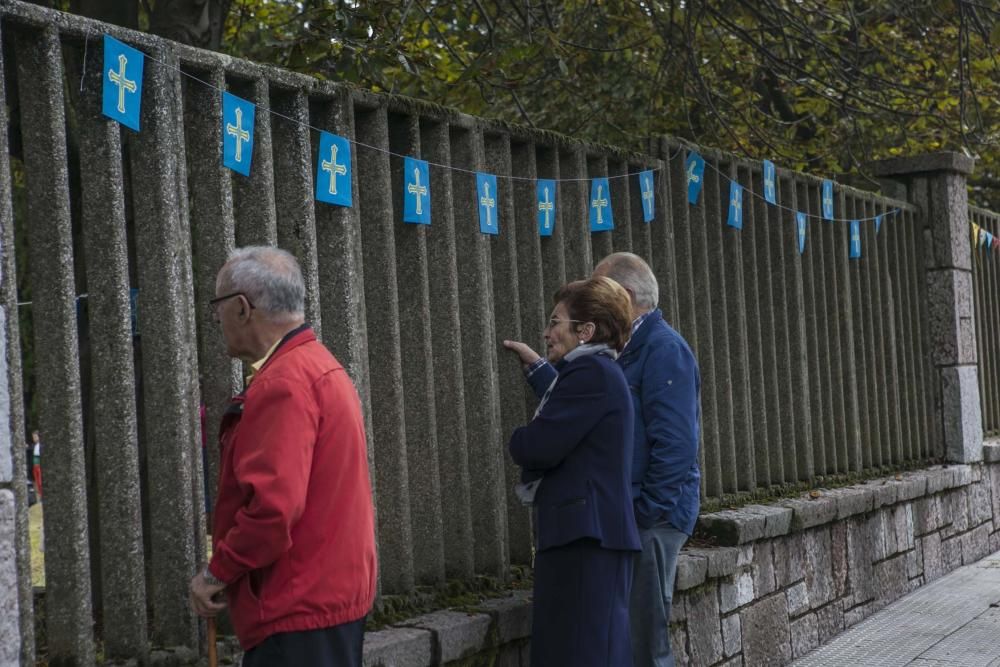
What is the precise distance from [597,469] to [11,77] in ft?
8.57

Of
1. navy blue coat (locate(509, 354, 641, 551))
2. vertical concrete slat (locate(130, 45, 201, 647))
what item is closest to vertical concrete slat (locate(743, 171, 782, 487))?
navy blue coat (locate(509, 354, 641, 551))

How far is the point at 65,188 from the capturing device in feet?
12.5

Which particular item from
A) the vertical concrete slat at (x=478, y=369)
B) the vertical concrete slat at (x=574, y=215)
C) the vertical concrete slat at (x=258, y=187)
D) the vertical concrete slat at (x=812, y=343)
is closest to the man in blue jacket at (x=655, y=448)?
the vertical concrete slat at (x=478, y=369)

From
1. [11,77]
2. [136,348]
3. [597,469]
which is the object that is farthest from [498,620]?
[11,77]

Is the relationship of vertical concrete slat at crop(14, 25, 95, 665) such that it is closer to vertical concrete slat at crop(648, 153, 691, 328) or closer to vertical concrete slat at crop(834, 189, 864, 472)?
vertical concrete slat at crop(648, 153, 691, 328)

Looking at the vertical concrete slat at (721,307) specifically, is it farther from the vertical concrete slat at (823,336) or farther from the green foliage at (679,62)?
the vertical concrete slat at (823,336)

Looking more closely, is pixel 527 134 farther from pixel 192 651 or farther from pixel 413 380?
pixel 192 651

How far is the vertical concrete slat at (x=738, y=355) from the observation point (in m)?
7.57

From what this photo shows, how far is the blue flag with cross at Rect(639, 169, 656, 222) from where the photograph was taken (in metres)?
6.69

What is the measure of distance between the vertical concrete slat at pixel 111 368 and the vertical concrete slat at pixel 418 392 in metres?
1.41

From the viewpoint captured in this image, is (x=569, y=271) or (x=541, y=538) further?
(x=569, y=271)

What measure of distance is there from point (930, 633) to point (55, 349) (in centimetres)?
530

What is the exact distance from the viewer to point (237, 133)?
4.34 meters

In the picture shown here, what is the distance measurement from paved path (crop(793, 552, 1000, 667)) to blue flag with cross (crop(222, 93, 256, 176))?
4.04 meters
